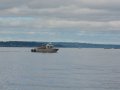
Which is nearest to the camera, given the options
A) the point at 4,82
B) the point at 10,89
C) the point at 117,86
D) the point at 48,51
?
the point at 10,89

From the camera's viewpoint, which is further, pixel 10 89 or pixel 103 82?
pixel 103 82

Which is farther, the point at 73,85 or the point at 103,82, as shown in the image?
the point at 103,82

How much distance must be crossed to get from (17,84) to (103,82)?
37.1ft

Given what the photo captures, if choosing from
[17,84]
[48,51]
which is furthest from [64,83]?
[48,51]

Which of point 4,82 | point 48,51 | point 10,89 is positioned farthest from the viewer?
point 48,51

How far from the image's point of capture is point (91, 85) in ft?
179

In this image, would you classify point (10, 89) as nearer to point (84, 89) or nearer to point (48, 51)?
point (84, 89)

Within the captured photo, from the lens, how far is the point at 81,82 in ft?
191

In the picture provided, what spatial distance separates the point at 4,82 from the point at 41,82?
186 inches

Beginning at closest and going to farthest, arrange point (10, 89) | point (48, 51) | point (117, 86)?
point (10, 89)
point (117, 86)
point (48, 51)

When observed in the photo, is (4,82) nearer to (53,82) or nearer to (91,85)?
(53,82)

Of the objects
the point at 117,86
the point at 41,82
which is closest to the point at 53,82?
the point at 41,82

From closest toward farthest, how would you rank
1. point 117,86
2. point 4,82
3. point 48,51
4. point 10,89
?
1. point 10,89
2. point 117,86
3. point 4,82
4. point 48,51

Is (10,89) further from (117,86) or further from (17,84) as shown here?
(117,86)
